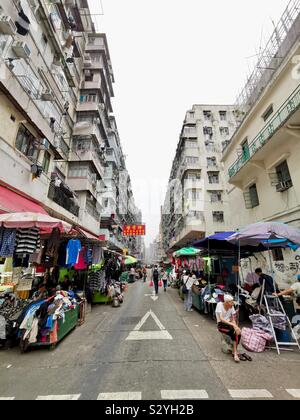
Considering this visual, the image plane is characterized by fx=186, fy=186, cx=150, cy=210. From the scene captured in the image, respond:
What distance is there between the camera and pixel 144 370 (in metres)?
3.99

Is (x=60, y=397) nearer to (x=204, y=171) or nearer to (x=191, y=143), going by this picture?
(x=204, y=171)

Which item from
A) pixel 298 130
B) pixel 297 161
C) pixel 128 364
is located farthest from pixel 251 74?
pixel 128 364

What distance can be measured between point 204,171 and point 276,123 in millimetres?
17701

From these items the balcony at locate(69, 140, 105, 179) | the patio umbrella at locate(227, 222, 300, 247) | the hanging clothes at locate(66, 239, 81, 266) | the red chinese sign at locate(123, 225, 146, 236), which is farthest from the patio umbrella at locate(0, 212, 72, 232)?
the red chinese sign at locate(123, 225, 146, 236)

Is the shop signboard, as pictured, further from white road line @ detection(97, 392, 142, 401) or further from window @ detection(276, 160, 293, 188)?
window @ detection(276, 160, 293, 188)

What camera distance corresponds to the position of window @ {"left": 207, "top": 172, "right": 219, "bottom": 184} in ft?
92.1

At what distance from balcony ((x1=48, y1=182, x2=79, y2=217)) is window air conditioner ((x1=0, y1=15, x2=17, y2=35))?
23.8 feet

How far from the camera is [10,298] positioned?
673 centimetres

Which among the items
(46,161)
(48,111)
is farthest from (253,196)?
(48,111)

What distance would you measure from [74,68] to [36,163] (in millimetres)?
13392

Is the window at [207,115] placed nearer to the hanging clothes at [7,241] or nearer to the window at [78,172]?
the window at [78,172]

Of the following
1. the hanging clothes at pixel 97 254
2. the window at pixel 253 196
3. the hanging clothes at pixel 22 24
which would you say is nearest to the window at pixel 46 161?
the hanging clothes at pixel 22 24

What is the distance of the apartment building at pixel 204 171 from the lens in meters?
26.1
